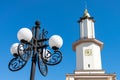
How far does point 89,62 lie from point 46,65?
2271 cm

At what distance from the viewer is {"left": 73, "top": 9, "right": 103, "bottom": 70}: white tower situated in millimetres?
30969

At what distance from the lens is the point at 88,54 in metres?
31.5

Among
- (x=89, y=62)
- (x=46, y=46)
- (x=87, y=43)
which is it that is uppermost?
(x=87, y=43)

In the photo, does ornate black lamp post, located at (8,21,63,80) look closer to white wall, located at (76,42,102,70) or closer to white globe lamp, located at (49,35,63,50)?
white globe lamp, located at (49,35,63,50)

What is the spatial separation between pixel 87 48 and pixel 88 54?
2.70ft

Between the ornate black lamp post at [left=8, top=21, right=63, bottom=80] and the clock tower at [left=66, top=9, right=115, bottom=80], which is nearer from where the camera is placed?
the ornate black lamp post at [left=8, top=21, right=63, bottom=80]

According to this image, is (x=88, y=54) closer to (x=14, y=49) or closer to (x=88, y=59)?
(x=88, y=59)

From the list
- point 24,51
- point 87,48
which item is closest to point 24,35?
point 24,51

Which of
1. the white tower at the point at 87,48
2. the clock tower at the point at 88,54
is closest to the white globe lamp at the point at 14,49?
the clock tower at the point at 88,54

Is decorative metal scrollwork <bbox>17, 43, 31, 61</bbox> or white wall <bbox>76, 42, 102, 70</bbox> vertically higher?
white wall <bbox>76, 42, 102, 70</bbox>

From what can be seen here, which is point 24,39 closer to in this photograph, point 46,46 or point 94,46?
point 46,46

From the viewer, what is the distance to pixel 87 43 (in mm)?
32312

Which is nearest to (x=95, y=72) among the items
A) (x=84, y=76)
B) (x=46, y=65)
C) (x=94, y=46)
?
(x=84, y=76)

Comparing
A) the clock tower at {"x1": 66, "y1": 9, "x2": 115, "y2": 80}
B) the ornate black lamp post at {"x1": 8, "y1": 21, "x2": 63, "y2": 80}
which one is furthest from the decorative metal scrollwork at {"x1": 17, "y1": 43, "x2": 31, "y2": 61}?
the clock tower at {"x1": 66, "y1": 9, "x2": 115, "y2": 80}
